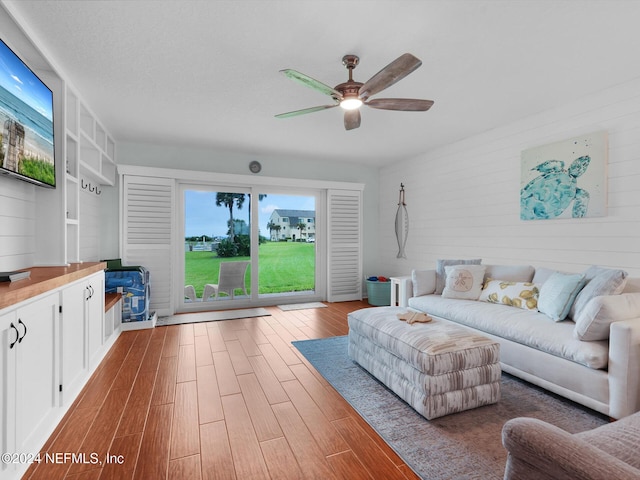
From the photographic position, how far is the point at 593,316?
2188mm

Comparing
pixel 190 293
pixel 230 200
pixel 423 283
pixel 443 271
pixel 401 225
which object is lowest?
pixel 190 293

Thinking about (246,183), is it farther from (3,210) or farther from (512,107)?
(512,107)

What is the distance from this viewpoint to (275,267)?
573 cm

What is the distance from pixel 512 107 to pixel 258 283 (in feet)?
14.0

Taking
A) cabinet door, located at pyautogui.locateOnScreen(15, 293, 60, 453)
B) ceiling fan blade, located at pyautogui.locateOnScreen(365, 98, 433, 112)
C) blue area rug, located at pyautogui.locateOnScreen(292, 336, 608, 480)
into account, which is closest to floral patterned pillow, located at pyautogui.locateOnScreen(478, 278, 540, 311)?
blue area rug, located at pyautogui.locateOnScreen(292, 336, 608, 480)

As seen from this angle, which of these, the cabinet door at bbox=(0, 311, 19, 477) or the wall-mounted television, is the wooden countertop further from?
the wall-mounted television

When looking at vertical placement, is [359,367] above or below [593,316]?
below

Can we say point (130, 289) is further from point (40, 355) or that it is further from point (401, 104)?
point (401, 104)

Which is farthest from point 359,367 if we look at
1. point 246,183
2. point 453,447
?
point 246,183

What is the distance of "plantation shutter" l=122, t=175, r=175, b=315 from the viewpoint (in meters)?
4.59

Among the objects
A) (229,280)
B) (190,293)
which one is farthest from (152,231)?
(229,280)

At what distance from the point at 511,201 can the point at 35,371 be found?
445cm

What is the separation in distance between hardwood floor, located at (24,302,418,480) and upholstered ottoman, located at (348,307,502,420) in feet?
1.35

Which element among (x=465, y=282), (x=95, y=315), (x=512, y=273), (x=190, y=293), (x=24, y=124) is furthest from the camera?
(x=190, y=293)
